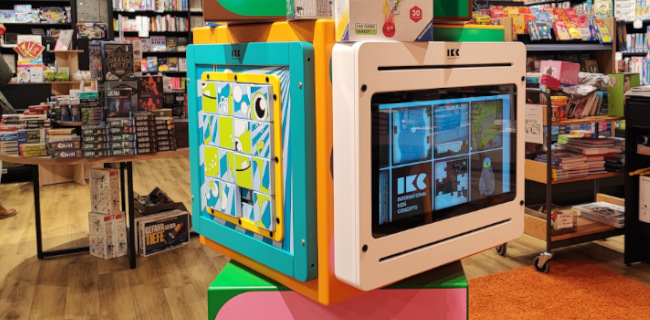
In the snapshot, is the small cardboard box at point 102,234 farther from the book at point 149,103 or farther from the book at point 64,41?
the book at point 64,41

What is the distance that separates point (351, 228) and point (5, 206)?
563cm

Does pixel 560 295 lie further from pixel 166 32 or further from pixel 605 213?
pixel 166 32

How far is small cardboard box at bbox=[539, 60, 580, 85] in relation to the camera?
4.01 m

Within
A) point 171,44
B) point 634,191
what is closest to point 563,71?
point 634,191

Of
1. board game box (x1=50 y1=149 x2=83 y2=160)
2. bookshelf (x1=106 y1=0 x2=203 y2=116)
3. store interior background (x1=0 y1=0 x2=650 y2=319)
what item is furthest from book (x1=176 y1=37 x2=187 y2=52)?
board game box (x1=50 y1=149 x2=83 y2=160)

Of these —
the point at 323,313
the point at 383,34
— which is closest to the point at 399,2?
the point at 383,34

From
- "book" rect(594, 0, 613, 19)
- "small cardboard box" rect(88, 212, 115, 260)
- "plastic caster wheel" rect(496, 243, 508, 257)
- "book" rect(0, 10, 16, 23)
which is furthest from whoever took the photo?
"book" rect(0, 10, 16, 23)

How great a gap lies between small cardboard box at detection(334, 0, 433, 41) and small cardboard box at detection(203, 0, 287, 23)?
186 mm

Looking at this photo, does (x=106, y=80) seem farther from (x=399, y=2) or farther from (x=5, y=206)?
(x=399, y=2)

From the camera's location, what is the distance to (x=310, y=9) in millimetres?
1229

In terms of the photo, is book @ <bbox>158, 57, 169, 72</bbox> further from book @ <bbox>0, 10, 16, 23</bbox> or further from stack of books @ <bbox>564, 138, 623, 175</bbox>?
stack of books @ <bbox>564, 138, 623, 175</bbox>

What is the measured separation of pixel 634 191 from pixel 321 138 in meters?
3.37

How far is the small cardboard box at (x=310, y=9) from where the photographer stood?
123cm

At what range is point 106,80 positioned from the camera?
4.26 metres
